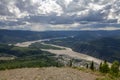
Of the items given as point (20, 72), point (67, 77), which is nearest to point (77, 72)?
point (67, 77)

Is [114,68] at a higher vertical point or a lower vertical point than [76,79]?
lower

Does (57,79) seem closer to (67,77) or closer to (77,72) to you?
(67,77)

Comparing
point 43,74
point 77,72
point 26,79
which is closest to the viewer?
point 26,79

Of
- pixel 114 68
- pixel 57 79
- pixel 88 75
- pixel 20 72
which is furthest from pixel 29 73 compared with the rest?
pixel 114 68

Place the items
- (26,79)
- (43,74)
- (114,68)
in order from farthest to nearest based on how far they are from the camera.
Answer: (114,68)
(43,74)
(26,79)

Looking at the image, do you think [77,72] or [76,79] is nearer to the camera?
[76,79]

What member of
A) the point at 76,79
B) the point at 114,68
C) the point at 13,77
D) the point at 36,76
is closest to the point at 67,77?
the point at 76,79

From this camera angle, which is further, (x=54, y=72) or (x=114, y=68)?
(x=114, y=68)

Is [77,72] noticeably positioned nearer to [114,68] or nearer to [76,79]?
[76,79]

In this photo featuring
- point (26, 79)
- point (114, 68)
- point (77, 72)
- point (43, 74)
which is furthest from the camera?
point (114, 68)
